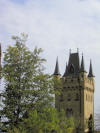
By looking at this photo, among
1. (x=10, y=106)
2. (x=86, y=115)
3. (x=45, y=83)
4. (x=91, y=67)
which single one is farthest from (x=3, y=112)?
(x=91, y=67)

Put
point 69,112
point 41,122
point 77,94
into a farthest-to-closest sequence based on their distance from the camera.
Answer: point 77,94 → point 69,112 → point 41,122

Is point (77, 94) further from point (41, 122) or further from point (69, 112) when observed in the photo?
point (41, 122)

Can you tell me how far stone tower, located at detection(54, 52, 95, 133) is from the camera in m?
59.6

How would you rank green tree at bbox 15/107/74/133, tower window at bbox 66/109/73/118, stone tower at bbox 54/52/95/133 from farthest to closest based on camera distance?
1. tower window at bbox 66/109/73/118
2. stone tower at bbox 54/52/95/133
3. green tree at bbox 15/107/74/133

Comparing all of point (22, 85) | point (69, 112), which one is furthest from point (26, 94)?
point (69, 112)

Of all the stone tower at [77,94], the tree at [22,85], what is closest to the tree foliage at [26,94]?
the tree at [22,85]

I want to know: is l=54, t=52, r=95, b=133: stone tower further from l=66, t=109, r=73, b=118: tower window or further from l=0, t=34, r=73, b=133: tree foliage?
l=0, t=34, r=73, b=133: tree foliage

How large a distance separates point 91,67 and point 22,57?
3804 cm

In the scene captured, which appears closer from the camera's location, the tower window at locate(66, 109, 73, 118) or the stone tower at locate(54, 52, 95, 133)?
the stone tower at locate(54, 52, 95, 133)

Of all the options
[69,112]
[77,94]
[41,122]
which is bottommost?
[69,112]

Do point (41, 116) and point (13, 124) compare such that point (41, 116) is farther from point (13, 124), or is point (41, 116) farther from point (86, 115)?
point (86, 115)

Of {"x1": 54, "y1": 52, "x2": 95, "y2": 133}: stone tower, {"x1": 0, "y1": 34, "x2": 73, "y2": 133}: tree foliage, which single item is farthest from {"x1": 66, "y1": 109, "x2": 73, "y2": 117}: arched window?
{"x1": 0, "y1": 34, "x2": 73, "y2": 133}: tree foliage

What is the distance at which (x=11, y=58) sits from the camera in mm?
30875

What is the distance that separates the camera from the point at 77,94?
61.2m
